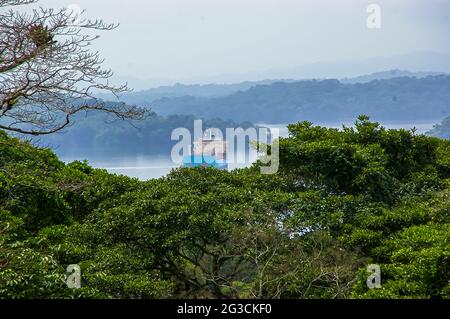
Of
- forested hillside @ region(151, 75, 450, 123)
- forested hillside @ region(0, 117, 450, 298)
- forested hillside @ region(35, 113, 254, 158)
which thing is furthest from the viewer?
forested hillside @ region(151, 75, 450, 123)

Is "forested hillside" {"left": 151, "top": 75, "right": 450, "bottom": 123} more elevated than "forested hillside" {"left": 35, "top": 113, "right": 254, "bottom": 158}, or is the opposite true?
"forested hillside" {"left": 151, "top": 75, "right": 450, "bottom": 123}

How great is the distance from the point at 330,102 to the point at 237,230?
362 feet

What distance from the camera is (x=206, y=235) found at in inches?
419

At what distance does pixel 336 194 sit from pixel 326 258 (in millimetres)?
3022

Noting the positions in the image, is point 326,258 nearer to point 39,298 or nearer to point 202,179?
point 202,179

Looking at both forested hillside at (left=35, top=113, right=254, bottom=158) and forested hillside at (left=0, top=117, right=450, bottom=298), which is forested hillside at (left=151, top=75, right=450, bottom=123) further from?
forested hillside at (left=0, top=117, right=450, bottom=298)

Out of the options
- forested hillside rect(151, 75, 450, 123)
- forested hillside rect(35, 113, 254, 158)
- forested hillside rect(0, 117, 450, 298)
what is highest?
forested hillside rect(151, 75, 450, 123)

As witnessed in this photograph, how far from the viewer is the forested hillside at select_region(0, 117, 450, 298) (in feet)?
28.5

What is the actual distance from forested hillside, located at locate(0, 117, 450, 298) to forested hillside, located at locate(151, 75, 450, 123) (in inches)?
3991

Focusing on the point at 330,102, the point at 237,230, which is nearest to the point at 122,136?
the point at 330,102

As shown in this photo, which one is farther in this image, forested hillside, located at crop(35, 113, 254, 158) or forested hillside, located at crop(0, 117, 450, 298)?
forested hillside, located at crop(35, 113, 254, 158)

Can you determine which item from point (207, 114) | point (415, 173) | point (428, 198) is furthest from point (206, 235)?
point (207, 114)

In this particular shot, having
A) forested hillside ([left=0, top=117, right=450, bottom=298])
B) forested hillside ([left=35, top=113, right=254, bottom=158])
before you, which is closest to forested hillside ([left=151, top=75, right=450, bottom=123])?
forested hillside ([left=35, top=113, right=254, bottom=158])

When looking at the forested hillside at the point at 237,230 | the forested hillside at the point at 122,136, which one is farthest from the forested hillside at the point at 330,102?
the forested hillside at the point at 237,230
